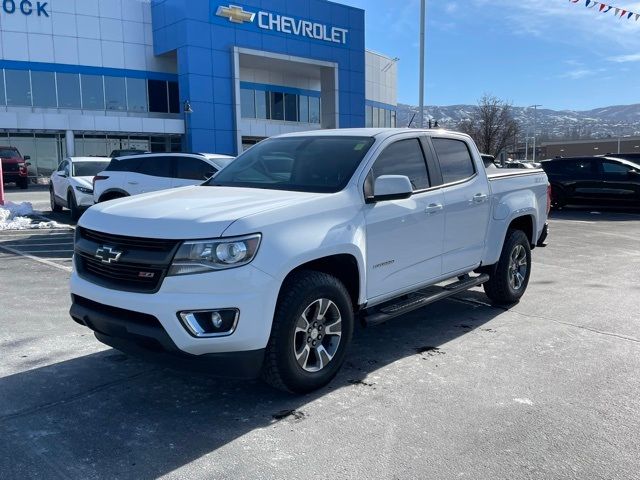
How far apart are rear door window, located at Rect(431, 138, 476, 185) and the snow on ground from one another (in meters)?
9.97

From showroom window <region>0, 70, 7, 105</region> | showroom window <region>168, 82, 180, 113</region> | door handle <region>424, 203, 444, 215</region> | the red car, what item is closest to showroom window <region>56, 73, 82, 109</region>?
showroom window <region>0, 70, 7, 105</region>

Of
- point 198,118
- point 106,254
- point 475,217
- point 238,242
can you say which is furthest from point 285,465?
point 198,118

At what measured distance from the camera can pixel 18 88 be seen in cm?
3284

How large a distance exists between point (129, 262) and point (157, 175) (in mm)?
8952

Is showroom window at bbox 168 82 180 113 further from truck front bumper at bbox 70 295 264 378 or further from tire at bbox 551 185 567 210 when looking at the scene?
truck front bumper at bbox 70 295 264 378

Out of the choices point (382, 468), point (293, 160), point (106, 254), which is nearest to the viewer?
point (382, 468)

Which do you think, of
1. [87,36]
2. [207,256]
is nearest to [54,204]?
[207,256]

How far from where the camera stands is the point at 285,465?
3.08m

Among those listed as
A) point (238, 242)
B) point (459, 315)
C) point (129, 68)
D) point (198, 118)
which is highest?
Result: point (129, 68)

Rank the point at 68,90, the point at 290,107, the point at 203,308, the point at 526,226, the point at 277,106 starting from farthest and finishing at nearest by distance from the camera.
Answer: the point at 290,107 < the point at 277,106 < the point at 68,90 < the point at 526,226 < the point at 203,308

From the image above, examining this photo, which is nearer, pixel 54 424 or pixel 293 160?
pixel 54 424

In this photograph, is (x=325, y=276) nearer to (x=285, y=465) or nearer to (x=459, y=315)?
(x=285, y=465)

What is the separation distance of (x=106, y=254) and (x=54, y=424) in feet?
3.60

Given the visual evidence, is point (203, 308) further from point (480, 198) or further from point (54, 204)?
point (54, 204)
